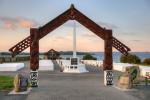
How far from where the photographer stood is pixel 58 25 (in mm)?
23516

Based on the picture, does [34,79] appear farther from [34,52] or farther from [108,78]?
[108,78]

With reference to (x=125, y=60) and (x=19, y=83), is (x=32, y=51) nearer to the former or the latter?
(x=19, y=83)

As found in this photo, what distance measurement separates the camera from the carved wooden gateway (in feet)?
75.0

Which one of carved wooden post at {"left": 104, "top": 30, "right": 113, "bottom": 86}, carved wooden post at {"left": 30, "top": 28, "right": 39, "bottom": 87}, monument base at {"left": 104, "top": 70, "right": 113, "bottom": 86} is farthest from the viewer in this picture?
monument base at {"left": 104, "top": 70, "right": 113, "bottom": 86}

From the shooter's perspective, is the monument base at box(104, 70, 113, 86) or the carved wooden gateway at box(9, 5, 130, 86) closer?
the carved wooden gateway at box(9, 5, 130, 86)

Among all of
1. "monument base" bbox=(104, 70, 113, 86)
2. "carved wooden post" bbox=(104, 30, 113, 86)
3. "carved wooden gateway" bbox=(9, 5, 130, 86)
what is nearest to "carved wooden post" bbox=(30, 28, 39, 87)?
"carved wooden gateway" bbox=(9, 5, 130, 86)

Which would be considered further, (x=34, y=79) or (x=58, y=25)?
(x=58, y=25)

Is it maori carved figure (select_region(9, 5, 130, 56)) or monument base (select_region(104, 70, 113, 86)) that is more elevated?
maori carved figure (select_region(9, 5, 130, 56))

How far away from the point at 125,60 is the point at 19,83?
4236cm

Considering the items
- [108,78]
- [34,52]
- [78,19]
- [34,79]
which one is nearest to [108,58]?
[108,78]

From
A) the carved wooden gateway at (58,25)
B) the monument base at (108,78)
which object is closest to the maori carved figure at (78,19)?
the carved wooden gateway at (58,25)

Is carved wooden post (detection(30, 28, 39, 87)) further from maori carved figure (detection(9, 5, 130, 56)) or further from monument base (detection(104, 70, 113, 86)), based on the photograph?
monument base (detection(104, 70, 113, 86))

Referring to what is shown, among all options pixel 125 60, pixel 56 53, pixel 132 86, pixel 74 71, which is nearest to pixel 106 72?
pixel 132 86

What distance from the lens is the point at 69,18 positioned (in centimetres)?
2375
